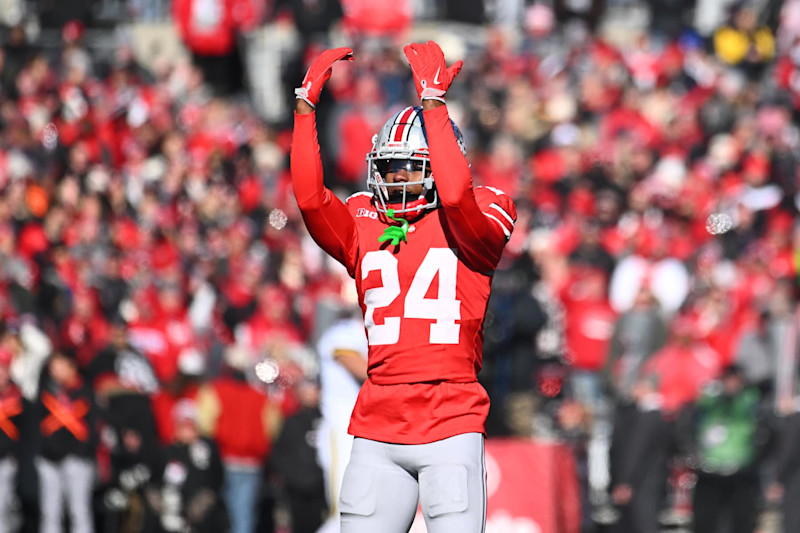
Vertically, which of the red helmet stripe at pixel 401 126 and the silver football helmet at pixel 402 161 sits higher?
the red helmet stripe at pixel 401 126

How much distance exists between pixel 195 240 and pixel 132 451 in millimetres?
3592

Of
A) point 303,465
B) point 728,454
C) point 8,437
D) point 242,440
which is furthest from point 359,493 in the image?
point 8,437

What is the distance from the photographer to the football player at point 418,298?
5758 mm

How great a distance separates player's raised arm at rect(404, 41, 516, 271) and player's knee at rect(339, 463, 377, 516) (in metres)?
0.85

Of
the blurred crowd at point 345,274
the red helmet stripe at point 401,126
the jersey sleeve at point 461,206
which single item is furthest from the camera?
the blurred crowd at point 345,274

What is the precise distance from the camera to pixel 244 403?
11734 millimetres

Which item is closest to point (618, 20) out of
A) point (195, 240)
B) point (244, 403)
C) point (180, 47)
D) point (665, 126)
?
point (665, 126)

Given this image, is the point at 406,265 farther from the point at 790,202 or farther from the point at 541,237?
the point at 790,202

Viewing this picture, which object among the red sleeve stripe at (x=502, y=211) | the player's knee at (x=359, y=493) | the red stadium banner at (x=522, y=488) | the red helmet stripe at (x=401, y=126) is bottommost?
the player's knee at (x=359, y=493)

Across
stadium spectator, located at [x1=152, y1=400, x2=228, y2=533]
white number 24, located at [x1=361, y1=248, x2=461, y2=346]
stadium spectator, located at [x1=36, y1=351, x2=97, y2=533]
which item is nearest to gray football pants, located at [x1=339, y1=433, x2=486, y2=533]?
white number 24, located at [x1=361, y1=248, x2=461, y2=346]

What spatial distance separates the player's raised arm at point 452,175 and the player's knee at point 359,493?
85cm

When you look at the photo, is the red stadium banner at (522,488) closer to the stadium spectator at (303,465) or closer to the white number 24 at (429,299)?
the stadium spectator at (303,465)

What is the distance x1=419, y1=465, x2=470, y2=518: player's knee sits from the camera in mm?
5719

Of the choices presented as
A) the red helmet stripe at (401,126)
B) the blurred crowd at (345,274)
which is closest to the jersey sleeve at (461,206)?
the red helmet stripe at (401,126)
